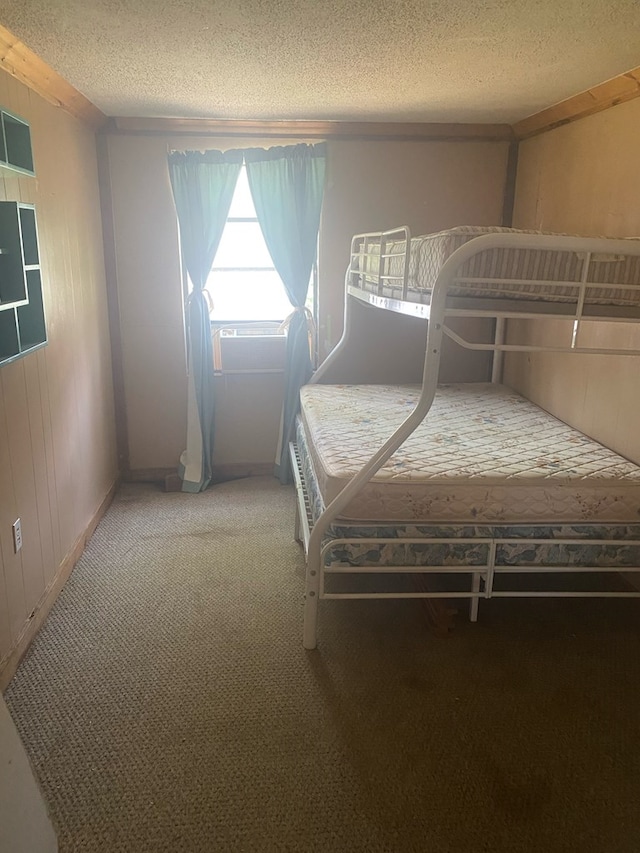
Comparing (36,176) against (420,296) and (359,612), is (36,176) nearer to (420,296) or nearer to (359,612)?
(420,296)

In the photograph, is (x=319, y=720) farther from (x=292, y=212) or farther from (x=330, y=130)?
(x=330, y=130)

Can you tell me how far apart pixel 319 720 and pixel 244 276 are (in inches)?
110

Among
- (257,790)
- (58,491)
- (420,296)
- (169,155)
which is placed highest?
(169,155)

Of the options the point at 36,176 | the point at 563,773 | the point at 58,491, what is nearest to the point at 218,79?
the point at 36,176

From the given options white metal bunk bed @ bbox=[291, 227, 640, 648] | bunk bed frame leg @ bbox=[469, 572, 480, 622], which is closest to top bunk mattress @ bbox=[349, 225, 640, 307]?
white metal bunk bed @ bbox=[291, 227, 640, 648]

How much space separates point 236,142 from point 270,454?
1.90m

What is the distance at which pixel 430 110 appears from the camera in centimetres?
336

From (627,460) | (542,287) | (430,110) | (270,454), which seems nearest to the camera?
(542,287)

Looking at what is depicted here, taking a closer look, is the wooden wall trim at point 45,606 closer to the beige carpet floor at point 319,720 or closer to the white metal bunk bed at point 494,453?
the beige carpet floor at point 319,720

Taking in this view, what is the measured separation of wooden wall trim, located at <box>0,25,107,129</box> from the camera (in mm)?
2249

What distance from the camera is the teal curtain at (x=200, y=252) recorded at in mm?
3684

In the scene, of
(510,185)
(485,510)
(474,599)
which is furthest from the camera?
(510,185)

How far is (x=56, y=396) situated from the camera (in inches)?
110

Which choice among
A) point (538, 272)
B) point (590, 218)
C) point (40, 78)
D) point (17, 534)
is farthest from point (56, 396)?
point (590, 218)
